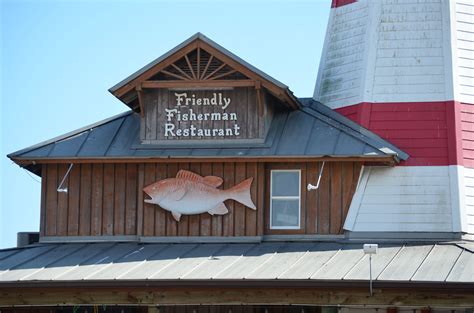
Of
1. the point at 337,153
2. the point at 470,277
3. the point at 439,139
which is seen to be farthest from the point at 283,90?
the point at 470,277

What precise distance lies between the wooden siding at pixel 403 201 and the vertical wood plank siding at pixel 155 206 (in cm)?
37

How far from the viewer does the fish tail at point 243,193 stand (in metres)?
27.4

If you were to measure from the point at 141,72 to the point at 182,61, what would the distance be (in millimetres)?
990

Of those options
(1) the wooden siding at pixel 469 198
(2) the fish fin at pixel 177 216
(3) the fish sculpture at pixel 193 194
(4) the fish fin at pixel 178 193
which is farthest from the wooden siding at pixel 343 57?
(2) the fish fin at pixel 177 216

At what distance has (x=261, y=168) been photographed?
27.6 meters

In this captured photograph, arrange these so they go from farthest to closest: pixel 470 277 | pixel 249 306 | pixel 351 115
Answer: pixel 351 115, pixel 249 306, pixel 470 277

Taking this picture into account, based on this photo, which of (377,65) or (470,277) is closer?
(470,277)

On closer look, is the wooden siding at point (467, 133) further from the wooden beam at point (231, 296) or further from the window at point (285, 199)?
the wooden beam at point (231, 296)

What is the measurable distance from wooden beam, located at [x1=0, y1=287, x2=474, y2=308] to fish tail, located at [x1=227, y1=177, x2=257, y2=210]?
325cm

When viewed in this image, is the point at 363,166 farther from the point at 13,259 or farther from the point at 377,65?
the point at 13,259

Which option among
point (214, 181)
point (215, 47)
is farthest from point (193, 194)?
point (215, 47)

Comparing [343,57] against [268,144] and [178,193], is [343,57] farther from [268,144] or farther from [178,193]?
[178,193]

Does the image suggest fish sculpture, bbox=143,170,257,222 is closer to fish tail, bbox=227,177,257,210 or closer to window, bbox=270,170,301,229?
fish tail, bbox=227,177,257,210

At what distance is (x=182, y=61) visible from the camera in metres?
27.9
